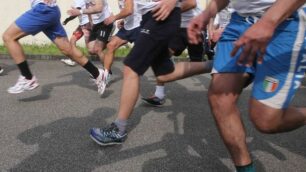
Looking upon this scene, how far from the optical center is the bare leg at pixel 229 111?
120 inches

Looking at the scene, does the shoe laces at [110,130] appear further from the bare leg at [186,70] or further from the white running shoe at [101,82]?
the white running shoe at [101,82]

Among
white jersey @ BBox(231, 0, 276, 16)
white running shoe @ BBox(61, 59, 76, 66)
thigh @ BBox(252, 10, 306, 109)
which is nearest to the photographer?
thigh @ BBox(252, 10, 306, 109)

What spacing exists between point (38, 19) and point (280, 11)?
13.2 ft

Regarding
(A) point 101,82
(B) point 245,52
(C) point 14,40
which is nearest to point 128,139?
(A) point 101,82

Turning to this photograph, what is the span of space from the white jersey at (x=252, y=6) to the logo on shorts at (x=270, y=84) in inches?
16.8

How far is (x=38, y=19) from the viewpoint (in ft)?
19.2

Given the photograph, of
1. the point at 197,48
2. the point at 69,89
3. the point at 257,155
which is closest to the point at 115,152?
the point at 257,155

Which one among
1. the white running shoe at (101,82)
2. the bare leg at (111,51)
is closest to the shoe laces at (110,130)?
the white running shoe at (101,82)

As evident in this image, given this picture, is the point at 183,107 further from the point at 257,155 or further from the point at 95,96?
the point at 257,155

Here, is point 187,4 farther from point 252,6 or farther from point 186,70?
point 252,6

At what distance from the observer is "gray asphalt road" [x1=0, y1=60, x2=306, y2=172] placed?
3633mm

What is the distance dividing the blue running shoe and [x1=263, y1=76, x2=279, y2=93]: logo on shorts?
5.19ft

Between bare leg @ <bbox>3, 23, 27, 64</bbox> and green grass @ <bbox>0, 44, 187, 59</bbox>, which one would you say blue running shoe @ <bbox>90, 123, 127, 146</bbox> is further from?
green grass @ <bbox>0, 44, 187, 59</bbox>

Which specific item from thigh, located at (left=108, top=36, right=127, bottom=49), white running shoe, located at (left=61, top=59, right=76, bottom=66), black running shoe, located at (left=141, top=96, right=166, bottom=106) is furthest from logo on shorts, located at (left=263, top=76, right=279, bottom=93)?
white running shoe, located at (left=61, top=59, right=76, bottom=66)
